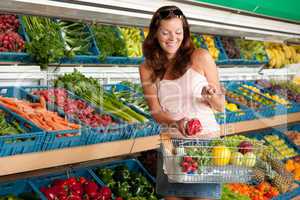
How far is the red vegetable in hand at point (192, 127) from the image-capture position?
2570 millimetres

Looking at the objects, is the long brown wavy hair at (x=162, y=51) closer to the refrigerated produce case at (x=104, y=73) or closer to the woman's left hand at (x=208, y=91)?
the woman's left hand at (x=208, y=91)

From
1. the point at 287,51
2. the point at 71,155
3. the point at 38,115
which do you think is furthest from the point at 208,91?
the point at 287,51

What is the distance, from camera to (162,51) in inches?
116

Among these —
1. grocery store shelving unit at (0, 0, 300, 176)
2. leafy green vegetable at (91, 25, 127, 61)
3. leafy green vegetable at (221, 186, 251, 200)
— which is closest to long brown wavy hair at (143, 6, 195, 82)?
grocery store shelving unit at (0, 0, 300, 176)

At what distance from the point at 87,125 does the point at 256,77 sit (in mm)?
3882

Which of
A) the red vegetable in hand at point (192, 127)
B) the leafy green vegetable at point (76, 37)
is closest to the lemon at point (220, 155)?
the red vegetable in hand at point (192, 127)

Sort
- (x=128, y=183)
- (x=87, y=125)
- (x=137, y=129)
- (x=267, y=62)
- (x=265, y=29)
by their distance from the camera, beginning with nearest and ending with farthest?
1. (x=87, y=125)
2. (x=137, y=129)
3. (x=128, y=183)
4. (x=265, y=29)
5. (x=267, y=62)

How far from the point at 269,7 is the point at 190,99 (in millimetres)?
2265

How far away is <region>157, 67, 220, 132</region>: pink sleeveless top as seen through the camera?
280 centimetres

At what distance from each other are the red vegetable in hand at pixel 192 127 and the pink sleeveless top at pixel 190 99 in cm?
21

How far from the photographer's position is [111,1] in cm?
338

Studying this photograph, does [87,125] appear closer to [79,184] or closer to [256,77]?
[79,184]

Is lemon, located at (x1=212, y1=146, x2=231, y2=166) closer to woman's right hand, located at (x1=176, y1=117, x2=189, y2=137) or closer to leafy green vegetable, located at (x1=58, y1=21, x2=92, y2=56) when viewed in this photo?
woman's right hand, located at (x1=176, y1=117, x2=189, y2=137)

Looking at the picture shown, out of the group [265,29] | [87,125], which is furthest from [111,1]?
[265,29]
